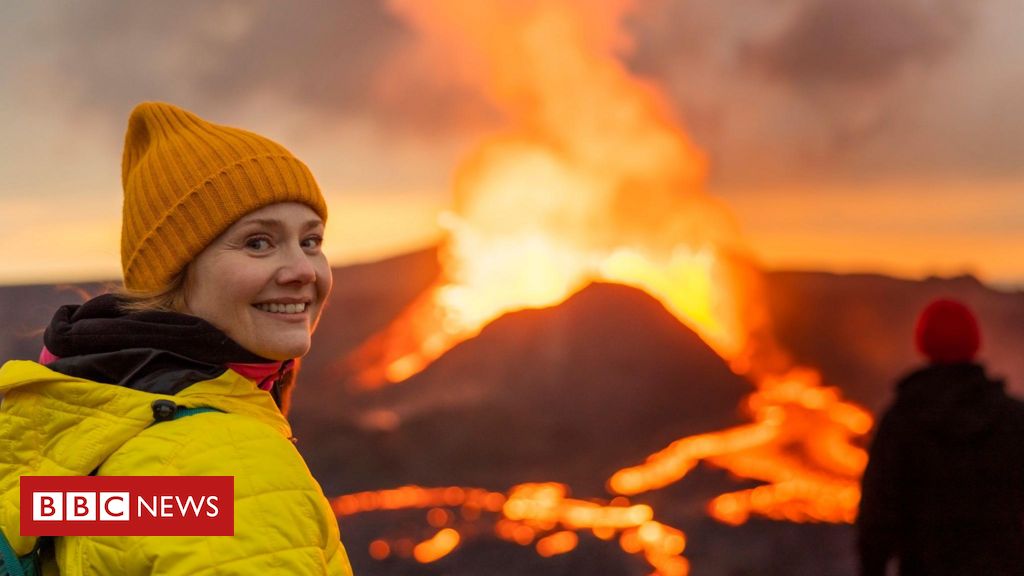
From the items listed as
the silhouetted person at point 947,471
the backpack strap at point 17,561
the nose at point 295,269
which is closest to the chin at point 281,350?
the nose at point 295,269

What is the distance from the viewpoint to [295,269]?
6.19ft

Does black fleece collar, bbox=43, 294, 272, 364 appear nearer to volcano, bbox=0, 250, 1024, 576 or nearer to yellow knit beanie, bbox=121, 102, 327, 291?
yellow knit beanie, bbox=121, 102, 327, 291

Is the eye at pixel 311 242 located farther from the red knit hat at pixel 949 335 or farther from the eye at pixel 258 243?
the red knit hat at pixel 949 335

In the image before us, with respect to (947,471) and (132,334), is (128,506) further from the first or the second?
(947,471)

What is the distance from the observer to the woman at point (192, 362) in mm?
1485

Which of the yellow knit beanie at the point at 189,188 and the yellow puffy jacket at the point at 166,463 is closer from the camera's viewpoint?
the yellow puffy jacket at the point at 166,463

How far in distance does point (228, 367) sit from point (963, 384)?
10.7 feet

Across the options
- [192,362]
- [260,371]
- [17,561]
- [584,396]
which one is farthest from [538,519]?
[17,561]

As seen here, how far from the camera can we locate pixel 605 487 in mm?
10586

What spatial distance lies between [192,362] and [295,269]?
25cm

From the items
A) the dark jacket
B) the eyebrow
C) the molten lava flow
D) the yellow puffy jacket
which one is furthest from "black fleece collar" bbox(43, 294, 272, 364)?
the molten lava flow

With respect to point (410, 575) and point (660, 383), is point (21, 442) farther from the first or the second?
point (660, 383)

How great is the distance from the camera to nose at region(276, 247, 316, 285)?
1885 millimetres

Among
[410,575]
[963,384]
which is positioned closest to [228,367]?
[963,384]
